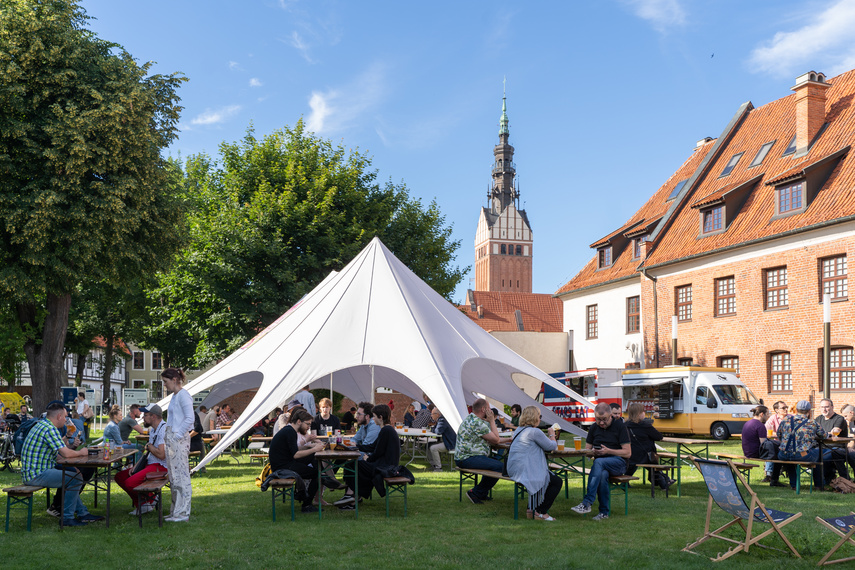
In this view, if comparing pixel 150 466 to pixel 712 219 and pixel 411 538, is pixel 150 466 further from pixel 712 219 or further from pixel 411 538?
pixel 712 219

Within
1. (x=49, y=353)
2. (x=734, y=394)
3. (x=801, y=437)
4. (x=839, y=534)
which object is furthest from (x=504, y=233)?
(x=839, y=534)

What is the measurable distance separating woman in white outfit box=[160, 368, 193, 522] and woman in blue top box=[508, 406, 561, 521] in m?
3.74

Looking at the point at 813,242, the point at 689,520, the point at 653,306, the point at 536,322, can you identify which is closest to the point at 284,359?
the point at 689,520

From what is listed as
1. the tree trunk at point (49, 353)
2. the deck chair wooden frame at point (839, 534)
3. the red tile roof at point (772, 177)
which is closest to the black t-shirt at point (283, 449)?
the deck chair wooden frame at point (839, 534)

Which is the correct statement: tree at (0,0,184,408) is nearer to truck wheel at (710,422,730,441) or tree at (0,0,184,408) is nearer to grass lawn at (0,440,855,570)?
grass lawn at (0,440,855,570)

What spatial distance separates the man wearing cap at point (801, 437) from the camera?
35.9 ft

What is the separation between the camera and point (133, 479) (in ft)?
28.4

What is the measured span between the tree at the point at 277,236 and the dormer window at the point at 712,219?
9.24 meters

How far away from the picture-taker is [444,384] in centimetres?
1177

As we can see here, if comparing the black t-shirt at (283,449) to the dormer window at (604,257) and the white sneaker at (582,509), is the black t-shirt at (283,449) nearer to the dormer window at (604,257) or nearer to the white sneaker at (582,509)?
the white sneaker at (582,509)

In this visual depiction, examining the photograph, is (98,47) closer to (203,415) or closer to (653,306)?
(203,415)

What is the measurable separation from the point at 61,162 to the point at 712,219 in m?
21.0

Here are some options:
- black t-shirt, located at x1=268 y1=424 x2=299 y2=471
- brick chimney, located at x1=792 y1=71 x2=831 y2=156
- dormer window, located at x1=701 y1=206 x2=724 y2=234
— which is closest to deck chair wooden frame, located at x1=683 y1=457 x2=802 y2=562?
black t-shirt, located at x1=268 y1=424 x2=299 y2=471

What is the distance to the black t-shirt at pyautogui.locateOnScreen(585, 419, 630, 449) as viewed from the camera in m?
9.23
